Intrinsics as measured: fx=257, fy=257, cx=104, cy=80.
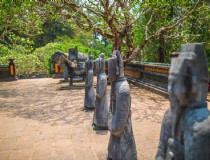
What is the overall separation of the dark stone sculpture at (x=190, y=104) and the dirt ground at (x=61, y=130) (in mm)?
3016

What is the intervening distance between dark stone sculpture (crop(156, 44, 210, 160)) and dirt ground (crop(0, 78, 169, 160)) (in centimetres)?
302

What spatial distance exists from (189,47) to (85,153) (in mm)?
3738

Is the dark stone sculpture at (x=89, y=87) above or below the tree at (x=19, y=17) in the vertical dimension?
below

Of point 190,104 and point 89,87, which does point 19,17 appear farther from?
point 190,104

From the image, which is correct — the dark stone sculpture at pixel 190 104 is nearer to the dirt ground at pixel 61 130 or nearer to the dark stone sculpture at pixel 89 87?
the dirt ground at pixel 61 130

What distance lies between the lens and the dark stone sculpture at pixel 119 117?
3924mm

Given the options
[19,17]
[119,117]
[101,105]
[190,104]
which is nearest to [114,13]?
[19,17]

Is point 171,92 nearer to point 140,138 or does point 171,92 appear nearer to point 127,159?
point 127,159

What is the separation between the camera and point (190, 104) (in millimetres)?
2041

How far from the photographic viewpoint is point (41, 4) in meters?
12.5

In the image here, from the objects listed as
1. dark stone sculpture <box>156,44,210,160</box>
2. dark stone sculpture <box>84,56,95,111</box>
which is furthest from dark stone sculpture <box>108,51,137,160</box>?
dark stone sculpture <box>84,56,95,111</box>

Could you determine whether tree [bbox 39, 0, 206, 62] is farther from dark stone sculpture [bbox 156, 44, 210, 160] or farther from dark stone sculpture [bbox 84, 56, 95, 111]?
dark stone sculpture [bbox 156, 44, 210, 160]

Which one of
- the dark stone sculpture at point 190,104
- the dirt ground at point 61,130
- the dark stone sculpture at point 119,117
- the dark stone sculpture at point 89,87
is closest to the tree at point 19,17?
the dirt ground at point 61,130

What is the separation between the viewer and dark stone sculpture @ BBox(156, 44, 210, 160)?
1941 mm
